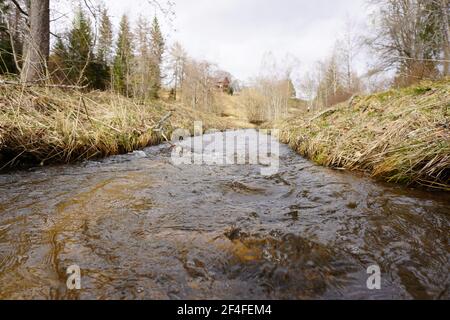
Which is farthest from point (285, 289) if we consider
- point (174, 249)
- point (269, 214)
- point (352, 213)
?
point (352, 213)

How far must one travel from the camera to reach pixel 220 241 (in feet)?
4.64

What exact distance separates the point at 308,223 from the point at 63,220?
5.64 feet

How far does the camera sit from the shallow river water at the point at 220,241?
3.49 feet

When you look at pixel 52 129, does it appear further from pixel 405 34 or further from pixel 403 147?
pixel 405 34

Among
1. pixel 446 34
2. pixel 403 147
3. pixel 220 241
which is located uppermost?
pixel 446 34

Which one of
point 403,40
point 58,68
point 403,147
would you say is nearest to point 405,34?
point 403,40

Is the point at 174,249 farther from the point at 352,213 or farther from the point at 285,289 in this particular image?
the point at 352,213

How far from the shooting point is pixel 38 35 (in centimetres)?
475

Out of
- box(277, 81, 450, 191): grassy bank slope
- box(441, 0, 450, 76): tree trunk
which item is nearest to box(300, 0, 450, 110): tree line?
box(441, 0, 450, 76): tree trunk

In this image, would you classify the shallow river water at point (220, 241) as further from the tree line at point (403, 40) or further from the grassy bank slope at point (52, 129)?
the tree line at point (403, 40)

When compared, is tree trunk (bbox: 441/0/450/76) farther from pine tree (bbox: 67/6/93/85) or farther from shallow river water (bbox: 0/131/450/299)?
pine tree (bbox: 67/6/93/85)

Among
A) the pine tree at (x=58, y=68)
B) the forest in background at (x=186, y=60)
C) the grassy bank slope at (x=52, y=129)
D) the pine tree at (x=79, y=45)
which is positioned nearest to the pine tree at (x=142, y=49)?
the forest in background at (x=186, y=60)

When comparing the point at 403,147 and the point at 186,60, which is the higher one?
the point at 186,60

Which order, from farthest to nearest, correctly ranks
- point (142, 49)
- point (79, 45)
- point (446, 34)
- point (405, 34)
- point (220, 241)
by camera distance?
1. point (142, 49)
2. point (405, 34)
3. point (446, 34)
4. point (79, 45)
5. point (220, 241)
